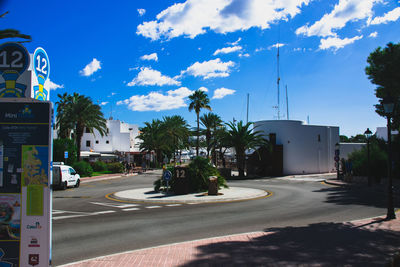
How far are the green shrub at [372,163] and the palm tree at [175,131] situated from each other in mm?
38331

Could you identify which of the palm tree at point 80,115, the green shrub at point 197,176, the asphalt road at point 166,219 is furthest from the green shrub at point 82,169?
the asphalt road at point 166,219

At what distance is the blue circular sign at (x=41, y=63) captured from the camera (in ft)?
16.5

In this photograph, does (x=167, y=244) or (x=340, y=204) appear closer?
(x=167, y=244)

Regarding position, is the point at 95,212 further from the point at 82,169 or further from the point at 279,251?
the point at 82,169

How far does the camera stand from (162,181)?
65.9ft

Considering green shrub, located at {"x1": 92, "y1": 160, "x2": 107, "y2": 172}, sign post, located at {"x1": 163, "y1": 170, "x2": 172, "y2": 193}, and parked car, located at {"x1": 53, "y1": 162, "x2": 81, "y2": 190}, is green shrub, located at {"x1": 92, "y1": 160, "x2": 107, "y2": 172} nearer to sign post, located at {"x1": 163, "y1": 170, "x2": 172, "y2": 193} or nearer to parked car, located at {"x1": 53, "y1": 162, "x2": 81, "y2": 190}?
parked car, located at {"x1": 53, "y1": 162, "x2": 81, "y2": 190}

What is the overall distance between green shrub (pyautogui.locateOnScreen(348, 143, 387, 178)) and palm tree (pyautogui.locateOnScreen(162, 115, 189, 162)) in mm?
38331

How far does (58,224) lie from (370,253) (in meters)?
9.10

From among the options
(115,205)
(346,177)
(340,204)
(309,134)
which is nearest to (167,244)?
(115,205)

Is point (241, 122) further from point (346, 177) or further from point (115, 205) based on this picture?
point (115, 205)

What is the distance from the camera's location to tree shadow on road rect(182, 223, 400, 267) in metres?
6.10

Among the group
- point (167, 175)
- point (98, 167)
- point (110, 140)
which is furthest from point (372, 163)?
point (110, 140)

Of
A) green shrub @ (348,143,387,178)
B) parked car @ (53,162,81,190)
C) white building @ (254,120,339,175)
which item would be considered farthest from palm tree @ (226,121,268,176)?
parked car @ (53,162,81,190)

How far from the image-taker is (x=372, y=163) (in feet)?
84.5
